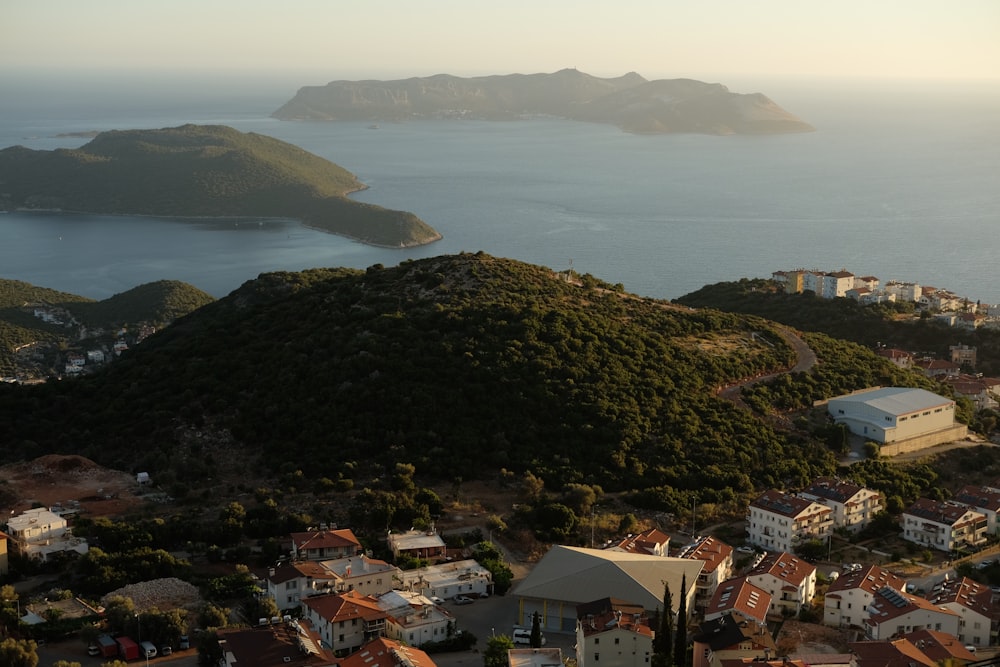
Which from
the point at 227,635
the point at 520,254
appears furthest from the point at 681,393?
the point at 520,254

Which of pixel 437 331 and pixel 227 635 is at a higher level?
pixel 437 331

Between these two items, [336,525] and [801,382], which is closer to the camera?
[336,525]

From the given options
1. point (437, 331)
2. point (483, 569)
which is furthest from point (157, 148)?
point (483, 569)

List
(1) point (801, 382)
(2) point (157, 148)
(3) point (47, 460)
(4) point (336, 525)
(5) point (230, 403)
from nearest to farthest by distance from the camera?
(4) point (336, 525)
(3) point (47, 460)
(5) point (230, 403)
(1) point (801, 382)
(2) point (157, 148)

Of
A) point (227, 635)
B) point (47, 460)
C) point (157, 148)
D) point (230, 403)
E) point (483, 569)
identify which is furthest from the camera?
point (157, 148)

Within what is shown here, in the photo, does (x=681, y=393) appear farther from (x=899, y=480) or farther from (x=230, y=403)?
(x=230, y=403)

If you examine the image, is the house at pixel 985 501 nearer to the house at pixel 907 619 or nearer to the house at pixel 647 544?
the house at pixel 907 619

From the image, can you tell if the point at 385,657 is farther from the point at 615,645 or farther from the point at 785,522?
the point at 785,522
